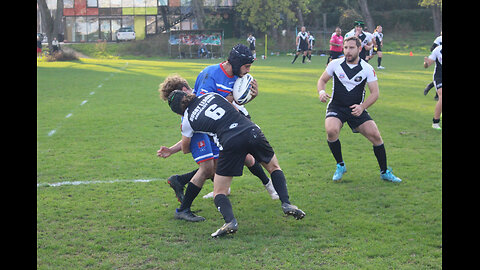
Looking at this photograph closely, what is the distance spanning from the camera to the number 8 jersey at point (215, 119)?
5.39 metres

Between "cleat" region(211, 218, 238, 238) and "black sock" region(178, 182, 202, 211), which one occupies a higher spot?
"black sock" region(178, 182, 202, 211)

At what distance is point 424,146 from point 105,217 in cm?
615

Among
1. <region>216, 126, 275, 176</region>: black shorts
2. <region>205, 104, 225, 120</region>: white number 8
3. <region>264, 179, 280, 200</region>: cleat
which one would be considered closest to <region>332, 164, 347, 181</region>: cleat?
<region>264, 179, 280, 200</region>: cleat

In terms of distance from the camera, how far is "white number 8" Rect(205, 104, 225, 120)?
5434 millimetres

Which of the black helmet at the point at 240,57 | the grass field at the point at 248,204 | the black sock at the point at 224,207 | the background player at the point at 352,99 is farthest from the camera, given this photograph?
the background player at the point at 352,99

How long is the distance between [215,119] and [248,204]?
162 centimetres

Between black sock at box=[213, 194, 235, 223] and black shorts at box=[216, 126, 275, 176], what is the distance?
25cm

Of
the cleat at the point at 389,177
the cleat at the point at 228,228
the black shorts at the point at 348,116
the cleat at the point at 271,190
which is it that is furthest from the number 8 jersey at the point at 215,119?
the cleat at the point at 389,177

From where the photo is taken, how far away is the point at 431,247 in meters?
5.19

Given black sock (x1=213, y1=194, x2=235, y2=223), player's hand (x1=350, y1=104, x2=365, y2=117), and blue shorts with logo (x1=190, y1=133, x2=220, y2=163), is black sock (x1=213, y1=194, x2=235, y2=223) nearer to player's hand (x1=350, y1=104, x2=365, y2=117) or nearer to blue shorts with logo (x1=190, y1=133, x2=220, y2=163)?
blue shorts with logo (x1=190, y1=133, x2=220, y2=163)

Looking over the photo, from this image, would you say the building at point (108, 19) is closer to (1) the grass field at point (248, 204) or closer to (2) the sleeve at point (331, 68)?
(1) the grass field at point (248, 204)

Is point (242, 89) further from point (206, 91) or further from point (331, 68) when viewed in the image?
point (331, 68)

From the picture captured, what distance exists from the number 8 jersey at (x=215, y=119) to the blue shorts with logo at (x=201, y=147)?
414mm
